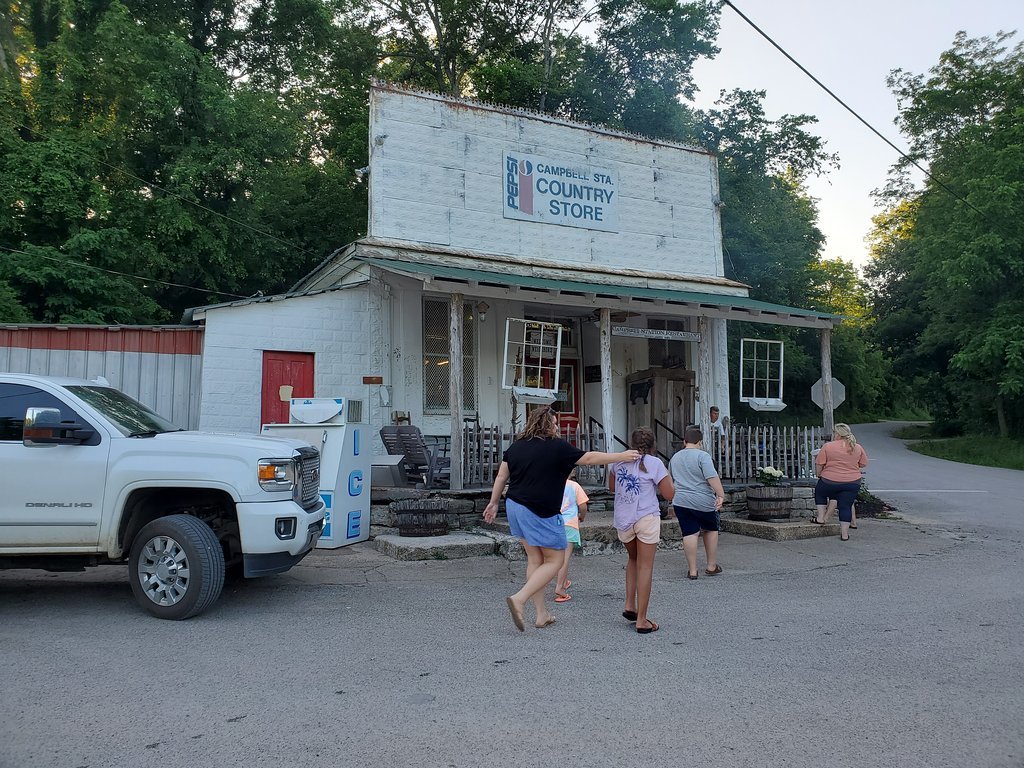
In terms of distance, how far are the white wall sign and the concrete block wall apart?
3.65 meters

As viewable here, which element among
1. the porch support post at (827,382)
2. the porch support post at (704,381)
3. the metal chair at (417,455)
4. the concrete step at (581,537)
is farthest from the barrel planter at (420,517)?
the porch support post at (827,382)

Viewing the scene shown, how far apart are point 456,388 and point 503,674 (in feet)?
20.3

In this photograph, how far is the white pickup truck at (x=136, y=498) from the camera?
586 cm

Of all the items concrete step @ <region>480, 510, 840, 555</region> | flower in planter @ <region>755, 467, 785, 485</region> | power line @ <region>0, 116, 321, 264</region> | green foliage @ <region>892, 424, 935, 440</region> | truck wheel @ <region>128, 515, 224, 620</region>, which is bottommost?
concrete step @ <region>480, 510, 840, 555</region>

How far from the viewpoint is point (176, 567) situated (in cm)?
587

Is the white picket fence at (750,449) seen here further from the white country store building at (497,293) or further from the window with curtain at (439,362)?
the window with curtain at (439,362)

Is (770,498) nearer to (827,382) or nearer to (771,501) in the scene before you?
(771,501)

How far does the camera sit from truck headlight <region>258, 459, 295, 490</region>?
19.9ft

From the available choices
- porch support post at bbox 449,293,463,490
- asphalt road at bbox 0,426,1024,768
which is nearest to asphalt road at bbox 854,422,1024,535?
asphalt road at bbox 0,426,1024,768

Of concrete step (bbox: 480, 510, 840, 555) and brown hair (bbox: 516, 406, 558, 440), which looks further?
concrete step (bbox: 480, 510, 840, 555)

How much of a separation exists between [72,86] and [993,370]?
29.3 meters

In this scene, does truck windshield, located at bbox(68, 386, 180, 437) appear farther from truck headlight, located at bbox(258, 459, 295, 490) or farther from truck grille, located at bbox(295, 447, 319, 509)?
truck grille, located at bbox(295, 447, 319, 509)

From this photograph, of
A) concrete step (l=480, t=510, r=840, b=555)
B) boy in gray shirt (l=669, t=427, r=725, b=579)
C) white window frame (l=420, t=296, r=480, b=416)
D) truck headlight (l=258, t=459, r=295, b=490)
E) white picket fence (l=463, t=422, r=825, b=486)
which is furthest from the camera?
white window frame (l=420, t=296, r=480, b=416)

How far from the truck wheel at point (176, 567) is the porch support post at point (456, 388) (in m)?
4.74
